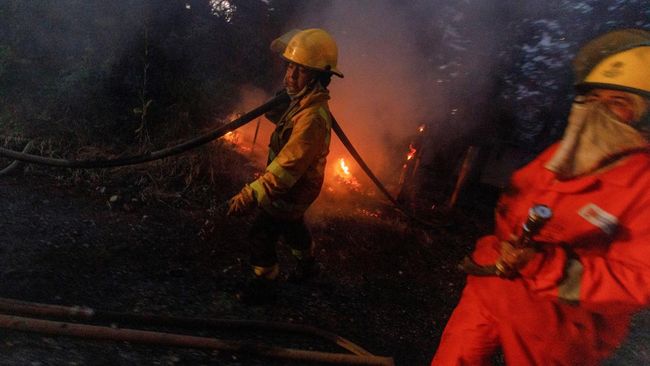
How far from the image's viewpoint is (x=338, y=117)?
6.52 m

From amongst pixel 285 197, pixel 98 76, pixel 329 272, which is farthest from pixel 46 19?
pixel 329 272

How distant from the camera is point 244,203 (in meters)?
2.76

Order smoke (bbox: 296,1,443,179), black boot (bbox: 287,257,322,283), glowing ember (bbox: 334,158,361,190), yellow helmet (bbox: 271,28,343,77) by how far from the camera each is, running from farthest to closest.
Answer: smoke (bbox: 296,1,443,179) → glowing ember (bbox: 334,158,361,190) → black boot (bbox: 287,257,322,283) → yellow helmet (bbox: 271,28,343,77)

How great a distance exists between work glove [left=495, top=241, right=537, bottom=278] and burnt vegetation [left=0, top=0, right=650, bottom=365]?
181cm

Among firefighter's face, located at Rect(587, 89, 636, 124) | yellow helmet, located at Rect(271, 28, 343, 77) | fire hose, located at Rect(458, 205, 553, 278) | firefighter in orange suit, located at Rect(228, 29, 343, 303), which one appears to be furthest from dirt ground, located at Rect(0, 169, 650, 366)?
firefighter's face, located at Rect(587, 89, 636, 124)

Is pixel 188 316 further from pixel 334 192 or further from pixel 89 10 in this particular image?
pixel 89 10

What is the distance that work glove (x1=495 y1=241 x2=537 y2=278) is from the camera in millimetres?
1505

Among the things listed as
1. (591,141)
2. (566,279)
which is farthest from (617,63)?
(566,279)

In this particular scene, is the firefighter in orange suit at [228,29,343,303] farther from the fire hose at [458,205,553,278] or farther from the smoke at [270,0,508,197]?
the smoke at [270,0,508,197]

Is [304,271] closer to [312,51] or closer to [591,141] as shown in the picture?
[312,51]

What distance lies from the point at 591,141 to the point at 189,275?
306cm

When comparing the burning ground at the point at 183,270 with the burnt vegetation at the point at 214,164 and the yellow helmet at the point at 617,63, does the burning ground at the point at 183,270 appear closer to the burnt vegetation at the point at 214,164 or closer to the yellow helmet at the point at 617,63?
the burnt vegetation at the point at 214,164

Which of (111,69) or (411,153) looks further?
(411,153)

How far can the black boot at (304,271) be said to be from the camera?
3.61m
